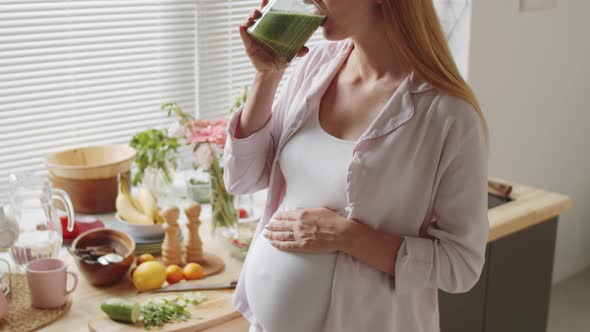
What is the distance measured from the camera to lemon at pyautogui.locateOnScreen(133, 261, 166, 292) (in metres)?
1.76

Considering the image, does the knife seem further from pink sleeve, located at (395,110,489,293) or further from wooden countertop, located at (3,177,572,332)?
pink sleeve, located at (395,110,489,293)

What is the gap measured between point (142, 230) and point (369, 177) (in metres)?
0.90

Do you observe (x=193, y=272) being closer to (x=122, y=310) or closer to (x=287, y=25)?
(x=122, y=310)

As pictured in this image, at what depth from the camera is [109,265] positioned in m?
1.75

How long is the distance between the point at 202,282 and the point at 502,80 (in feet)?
5.22

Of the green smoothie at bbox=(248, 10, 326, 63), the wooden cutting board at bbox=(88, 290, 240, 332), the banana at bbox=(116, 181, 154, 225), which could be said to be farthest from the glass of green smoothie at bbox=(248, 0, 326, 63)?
the banana at bbox=(116, 181, 154, 225)

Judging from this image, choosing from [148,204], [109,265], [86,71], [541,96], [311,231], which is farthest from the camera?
[541,96]

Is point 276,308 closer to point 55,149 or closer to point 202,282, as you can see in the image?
point 202,282

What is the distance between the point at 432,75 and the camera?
4.16ft

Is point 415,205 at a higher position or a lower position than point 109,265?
higher

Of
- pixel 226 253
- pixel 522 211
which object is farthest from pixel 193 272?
pixel 522 211

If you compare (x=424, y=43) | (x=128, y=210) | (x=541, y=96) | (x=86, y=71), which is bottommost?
(x=128, y=210)

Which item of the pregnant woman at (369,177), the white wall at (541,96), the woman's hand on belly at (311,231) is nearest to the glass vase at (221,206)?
the pregnant woman at (369,177)

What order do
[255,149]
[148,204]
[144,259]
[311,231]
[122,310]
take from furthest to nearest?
[148,204], [144,259], [122,310], [255,149], [311,231]
